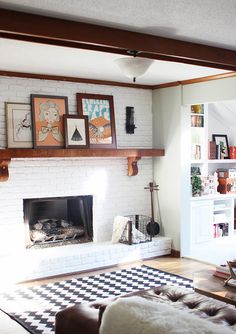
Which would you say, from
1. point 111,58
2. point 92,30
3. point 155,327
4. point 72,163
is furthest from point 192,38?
point 72,163

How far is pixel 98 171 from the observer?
19.8 ft

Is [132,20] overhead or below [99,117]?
overhead

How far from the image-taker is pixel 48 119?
18.1 feet

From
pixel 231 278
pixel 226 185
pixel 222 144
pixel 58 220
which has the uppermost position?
pixel 222 144

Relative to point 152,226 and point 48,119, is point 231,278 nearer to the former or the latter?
point 152,226

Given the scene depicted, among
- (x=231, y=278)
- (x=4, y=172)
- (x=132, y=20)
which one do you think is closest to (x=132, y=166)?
(x=4, y=172)

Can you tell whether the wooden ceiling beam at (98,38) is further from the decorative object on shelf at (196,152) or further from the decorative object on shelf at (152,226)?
the decorative object on shelf at (196,152)

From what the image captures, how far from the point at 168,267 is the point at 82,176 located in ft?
5.13

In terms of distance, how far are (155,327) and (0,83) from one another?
400cm

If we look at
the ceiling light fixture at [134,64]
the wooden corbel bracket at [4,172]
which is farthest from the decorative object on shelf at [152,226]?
the ceiling light fixture at [134,64]

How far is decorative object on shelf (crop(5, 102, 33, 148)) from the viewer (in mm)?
5273

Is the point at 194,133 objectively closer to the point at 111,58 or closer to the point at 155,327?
the point at 111,58

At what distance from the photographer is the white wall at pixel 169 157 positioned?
20.1 feet

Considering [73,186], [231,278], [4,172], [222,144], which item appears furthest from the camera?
[222,144]
